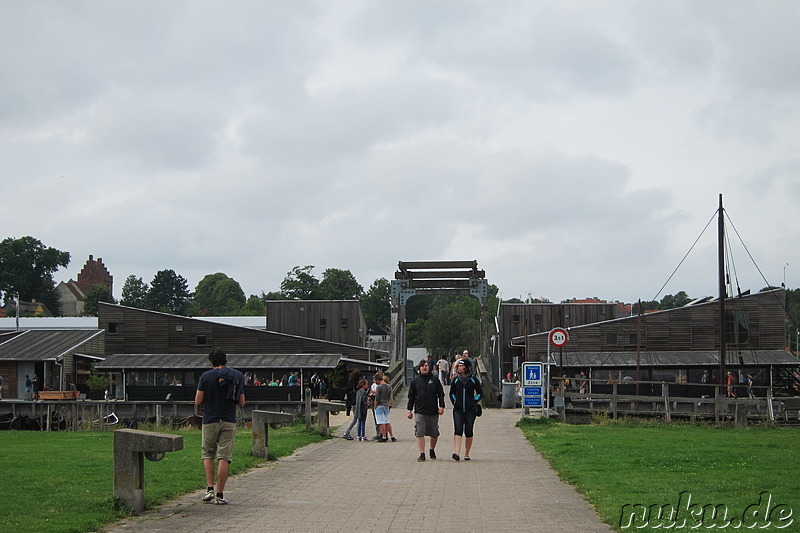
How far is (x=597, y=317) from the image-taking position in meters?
64.7

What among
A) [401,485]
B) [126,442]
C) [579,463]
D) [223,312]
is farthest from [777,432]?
[223,312]

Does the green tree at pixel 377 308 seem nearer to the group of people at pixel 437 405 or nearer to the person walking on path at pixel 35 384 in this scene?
the person walking on path at pixel 35 384

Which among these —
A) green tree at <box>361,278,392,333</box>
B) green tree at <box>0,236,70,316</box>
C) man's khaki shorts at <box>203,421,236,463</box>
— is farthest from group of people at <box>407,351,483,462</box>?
green tree at <box>0,236,70,316</box>

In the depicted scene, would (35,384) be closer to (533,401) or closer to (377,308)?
(533,401)

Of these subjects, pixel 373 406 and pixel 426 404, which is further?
pixel 373 406

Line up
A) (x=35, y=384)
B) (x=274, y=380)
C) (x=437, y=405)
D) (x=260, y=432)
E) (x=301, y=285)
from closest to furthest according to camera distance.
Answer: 1. (x=260, y=432)
2. (x=437, y=405)
3. (x=35, y=384)
4. (x=274, y=380)
5. (x=301, y=285)

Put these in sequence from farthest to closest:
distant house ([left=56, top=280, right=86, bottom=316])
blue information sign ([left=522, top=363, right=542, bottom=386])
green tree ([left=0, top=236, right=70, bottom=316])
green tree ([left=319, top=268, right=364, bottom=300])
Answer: distant house ([left=56, top=280, right=86, bottom=316]), green tree ([left=0, top=236, right=70, bottom=316]), green tree ([left=319, top=268, right=364, bottom=300]), blue information sign ([left=522, top=363, right=542, bottom=386])

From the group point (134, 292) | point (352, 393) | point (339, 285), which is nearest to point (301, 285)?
point (339, 285)

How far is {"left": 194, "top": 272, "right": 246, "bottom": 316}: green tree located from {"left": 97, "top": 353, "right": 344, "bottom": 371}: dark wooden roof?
321 ft

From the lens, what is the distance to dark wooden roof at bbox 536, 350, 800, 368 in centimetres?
4656

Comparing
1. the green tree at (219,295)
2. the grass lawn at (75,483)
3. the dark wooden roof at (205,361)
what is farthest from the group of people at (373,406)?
the green tree at (219,295)

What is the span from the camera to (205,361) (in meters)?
50.8

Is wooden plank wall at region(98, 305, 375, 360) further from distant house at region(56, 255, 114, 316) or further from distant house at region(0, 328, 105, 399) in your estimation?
distant house at region(56, 255, 114, 316)

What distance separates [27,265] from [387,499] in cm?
13013
